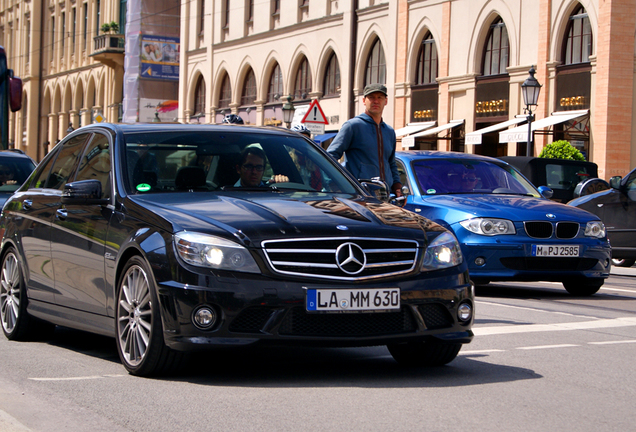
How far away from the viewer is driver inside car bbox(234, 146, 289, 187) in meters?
6.81

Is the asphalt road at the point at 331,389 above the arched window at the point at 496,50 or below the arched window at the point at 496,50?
below

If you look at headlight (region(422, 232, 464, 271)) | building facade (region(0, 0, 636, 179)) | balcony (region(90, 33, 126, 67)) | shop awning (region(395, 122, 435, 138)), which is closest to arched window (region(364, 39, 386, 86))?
building facade (region(0, 0, 636, 179))

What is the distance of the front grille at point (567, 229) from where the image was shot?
1097 centimetres

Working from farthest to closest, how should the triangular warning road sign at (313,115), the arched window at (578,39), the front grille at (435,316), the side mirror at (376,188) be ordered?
the arched window at (578,39)
the triangular warning road sign at (313,115)
the side mirror at (376,188)
the front grille at (435,316)

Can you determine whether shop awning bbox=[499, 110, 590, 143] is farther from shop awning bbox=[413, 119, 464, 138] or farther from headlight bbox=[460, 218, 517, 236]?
headlight bbox=[460, 218, 517, 236]

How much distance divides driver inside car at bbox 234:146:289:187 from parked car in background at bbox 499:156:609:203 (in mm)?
12564

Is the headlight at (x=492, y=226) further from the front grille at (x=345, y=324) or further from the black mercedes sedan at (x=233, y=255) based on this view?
the front grille at (x=345, y=324)

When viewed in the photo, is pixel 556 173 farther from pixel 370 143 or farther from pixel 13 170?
pixel 370 143

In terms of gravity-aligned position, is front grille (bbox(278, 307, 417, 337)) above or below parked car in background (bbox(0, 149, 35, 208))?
below

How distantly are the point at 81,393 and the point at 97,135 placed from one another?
7.92 ft

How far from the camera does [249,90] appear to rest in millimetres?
51656

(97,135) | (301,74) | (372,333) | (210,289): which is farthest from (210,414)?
(301,74)

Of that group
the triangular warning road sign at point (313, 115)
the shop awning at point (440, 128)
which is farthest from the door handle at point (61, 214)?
the shop awning at point (440, 128)

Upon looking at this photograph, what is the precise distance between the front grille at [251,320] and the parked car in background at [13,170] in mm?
9678
